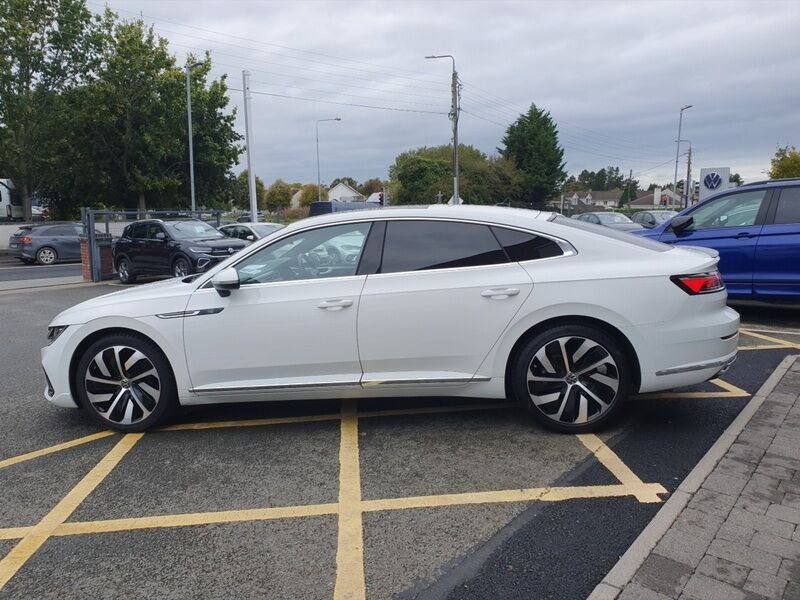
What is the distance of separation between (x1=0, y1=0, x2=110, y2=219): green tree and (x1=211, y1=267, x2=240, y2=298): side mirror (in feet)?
102

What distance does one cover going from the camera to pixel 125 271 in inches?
609

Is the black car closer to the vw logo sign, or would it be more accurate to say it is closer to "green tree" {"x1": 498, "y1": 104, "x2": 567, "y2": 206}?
the vw logo sign

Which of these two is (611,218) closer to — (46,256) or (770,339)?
Result: (770,339)

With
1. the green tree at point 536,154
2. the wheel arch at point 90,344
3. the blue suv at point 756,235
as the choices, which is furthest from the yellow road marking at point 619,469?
the green tree at point 536,154

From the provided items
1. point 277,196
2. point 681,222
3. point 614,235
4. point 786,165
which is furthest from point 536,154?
point 614,235

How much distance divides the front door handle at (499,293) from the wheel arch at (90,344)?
2254 millimetres

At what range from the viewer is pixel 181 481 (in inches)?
143

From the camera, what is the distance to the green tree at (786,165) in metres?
40.8

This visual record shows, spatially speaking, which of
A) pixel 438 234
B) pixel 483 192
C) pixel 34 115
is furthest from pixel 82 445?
pixel 483 192

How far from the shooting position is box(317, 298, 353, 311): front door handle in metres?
3.99

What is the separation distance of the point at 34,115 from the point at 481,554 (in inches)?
1342

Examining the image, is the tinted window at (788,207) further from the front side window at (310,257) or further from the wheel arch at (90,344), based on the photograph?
the wheel arch at (90,344)

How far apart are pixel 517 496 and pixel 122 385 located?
2892 mm

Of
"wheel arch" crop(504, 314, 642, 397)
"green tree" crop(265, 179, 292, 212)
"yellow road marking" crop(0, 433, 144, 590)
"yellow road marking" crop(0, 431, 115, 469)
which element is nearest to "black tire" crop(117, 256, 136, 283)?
"yellow road marking" crop(0, 431, 115, 469)
